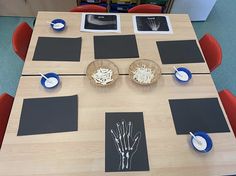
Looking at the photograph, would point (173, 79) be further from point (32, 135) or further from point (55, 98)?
point (32, 135)

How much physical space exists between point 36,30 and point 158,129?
1223mm

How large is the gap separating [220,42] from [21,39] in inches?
99.7

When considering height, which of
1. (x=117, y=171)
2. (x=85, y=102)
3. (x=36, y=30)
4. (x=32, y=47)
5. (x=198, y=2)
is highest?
(x=198, y=2)

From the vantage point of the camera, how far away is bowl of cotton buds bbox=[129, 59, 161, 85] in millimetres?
1287

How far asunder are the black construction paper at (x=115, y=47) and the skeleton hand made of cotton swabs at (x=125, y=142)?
553 mm

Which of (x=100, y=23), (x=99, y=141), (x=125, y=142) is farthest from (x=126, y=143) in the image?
(x=100, y=23)

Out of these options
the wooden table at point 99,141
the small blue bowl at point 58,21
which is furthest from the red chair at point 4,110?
the small blue bowl at point 58,21

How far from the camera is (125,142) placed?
1061mm

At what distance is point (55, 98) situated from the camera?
3.95 feet

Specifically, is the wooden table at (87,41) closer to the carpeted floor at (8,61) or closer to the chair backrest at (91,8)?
the chair backrest at (91,8)

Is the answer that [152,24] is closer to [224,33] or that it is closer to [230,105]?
[230,105]

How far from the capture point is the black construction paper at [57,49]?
1.40 metres

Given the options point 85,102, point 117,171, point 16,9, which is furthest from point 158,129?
point 16,9

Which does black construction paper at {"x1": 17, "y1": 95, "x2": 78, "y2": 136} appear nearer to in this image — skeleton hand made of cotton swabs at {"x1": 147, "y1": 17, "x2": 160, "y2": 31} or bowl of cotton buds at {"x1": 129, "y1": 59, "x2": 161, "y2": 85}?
bowl of cotton buds at {"x1": 129, "y1": 59, "x2": 161, "y2": 85}
